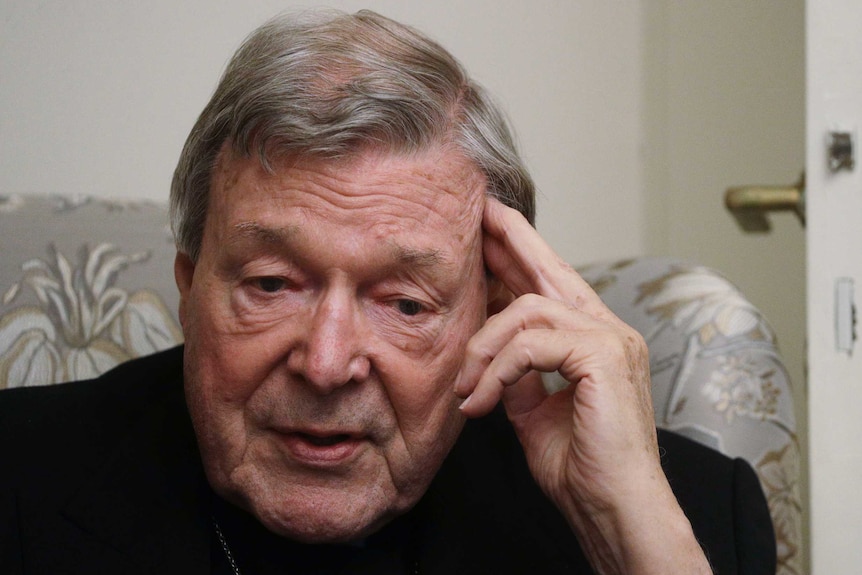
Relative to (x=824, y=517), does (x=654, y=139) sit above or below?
above

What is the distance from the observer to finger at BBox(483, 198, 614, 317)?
129cm

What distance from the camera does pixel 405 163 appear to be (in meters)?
1.18

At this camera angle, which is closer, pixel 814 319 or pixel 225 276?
pixel 225 276

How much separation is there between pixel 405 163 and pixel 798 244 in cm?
180

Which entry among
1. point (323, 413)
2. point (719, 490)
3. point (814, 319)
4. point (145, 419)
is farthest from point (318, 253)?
point (814, 319)

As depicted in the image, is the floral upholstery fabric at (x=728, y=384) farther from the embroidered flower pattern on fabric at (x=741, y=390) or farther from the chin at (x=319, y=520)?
the chin at (x=319, y=520)

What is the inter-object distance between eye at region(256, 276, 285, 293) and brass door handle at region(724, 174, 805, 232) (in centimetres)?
148

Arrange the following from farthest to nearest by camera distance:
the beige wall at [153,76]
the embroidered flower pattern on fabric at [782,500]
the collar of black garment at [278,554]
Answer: the beige wall at [153,76] → the embroidered flower pattern on fabric at [782,500] → the collar of black garment at [278,554]

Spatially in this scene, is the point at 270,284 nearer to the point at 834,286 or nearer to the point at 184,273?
the point at 184,273

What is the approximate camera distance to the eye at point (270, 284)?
1168mm

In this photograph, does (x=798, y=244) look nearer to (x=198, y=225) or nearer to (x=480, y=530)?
(x=480, y=530)

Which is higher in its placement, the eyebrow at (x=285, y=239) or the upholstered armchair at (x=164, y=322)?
the eyebrow at (x=285, y=239)

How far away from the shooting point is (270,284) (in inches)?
46.2

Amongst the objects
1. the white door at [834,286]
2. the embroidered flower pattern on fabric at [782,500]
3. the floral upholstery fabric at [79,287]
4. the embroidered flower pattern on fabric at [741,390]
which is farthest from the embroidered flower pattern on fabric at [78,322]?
the white door at [834,286]
